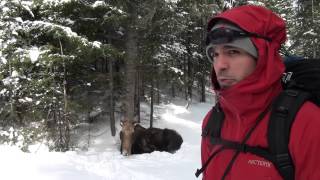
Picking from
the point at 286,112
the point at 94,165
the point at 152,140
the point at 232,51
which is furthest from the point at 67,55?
the point at 286,112

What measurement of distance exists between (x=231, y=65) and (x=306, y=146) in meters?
0.48

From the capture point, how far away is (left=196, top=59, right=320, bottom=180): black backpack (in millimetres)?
1662

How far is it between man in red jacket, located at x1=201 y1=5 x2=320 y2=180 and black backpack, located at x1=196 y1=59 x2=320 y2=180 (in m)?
0.02

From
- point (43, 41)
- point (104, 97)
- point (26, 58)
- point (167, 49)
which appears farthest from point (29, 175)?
point (167, 49)

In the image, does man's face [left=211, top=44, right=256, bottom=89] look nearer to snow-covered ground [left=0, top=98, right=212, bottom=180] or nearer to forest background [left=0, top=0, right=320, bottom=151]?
snow-covered ground [left=0, top=98, right=212, bottom=180]

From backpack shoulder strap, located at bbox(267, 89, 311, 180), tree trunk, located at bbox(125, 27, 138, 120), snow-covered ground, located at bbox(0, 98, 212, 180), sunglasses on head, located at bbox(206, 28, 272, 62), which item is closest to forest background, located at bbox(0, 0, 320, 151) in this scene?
tree trunk, located at bbox(125, 27, 138, 120)

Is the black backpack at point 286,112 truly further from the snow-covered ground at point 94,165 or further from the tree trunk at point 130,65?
the tree trunk at point 130,65

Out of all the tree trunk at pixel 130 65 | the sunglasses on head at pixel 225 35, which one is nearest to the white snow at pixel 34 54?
the tree trunk at pixel 130 65

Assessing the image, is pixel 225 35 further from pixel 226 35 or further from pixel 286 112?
pixel 286 112

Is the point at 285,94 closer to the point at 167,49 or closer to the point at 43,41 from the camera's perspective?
the point at 43,41

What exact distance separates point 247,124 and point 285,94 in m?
0.20

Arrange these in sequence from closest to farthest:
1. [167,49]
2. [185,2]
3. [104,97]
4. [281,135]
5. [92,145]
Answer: [281,135], [185,2], [92,145], [104,97], [167,49]

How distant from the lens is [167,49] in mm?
22344

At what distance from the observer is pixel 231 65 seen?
1.92m
